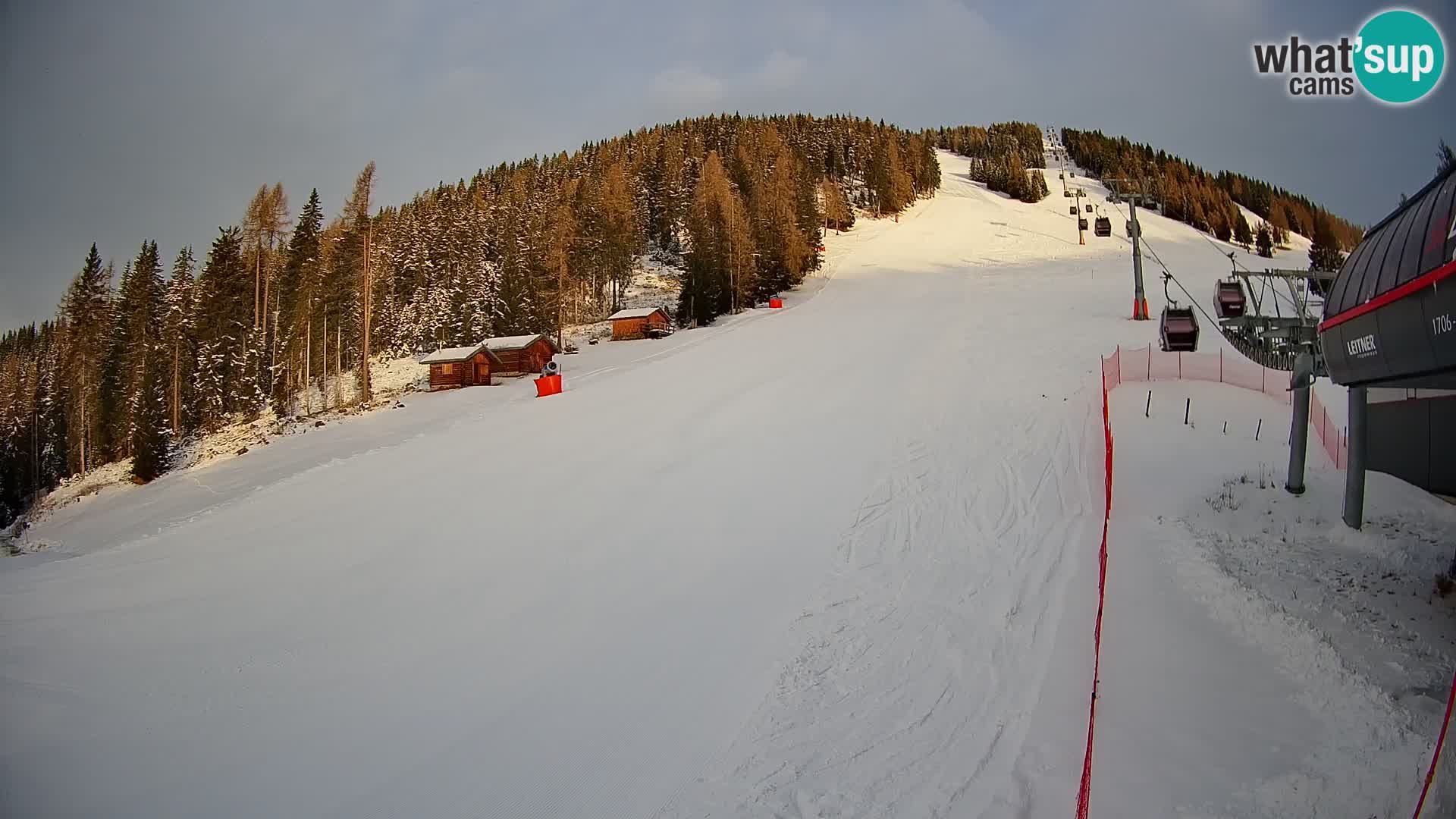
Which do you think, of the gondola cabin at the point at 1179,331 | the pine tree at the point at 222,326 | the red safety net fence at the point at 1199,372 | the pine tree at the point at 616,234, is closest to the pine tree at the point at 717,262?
the pine tree at the point at 616,234

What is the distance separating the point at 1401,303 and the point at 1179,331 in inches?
629

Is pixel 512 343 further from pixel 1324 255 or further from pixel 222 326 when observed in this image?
pixel 1324 255

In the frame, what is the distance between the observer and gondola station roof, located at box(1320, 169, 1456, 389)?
257 inches

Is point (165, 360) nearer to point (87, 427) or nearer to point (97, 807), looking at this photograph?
point (87, 427)

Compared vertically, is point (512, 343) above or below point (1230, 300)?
below

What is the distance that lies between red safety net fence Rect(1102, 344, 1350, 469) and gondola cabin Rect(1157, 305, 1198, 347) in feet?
1.05

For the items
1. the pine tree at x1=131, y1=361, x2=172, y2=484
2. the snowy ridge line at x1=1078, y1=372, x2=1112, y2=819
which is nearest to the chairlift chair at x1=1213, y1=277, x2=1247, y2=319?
the snowy ridge line at x1=1078, y1=372, x2=1112, y2=819

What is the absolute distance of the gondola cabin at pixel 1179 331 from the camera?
69.9ft

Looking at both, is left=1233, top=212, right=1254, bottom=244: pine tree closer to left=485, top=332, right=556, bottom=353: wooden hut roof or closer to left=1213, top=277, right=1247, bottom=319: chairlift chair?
left=1213, top=277, right=1247, bottom=319: chairlift chair

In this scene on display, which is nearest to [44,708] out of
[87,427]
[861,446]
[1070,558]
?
[1070,558]

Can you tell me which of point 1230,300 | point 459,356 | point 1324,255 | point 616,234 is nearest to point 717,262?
point 616,234

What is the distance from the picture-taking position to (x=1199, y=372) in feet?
66.0

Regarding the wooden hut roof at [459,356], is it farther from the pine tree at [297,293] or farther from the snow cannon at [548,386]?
the snow cannon at [548,386]

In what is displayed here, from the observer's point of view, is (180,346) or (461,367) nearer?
(180,346)
